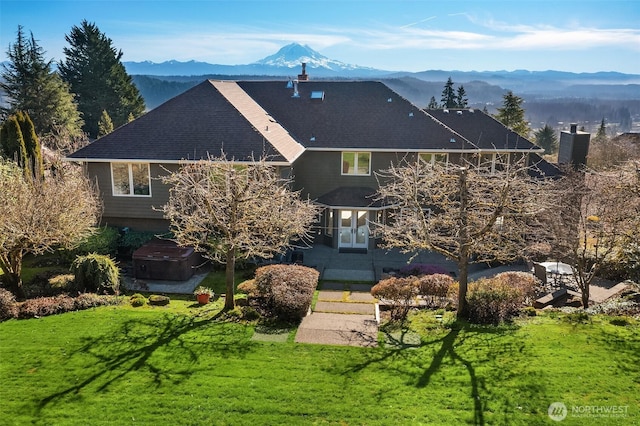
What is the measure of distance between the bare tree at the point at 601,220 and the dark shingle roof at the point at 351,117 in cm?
709

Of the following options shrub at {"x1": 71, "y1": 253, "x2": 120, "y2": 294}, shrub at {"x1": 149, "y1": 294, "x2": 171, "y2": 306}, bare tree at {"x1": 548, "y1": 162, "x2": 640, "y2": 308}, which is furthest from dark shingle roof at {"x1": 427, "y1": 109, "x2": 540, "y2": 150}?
shrub at {"x1": 71, "y1": 253, "x2": 120, "y2": 294}

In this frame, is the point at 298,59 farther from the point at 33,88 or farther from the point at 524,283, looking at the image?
Answer: the point at 524,283

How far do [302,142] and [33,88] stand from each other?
1107 inches

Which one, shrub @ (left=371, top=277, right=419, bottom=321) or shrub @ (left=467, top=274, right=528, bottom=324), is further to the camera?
shrub @ (left=371, top=277, right=419, bottom=321)

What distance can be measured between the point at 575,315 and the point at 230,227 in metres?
9.99

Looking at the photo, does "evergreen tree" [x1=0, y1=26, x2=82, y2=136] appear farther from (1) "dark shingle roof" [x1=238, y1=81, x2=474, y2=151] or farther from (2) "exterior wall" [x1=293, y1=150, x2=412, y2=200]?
(2) "exterior wall" [x1=293, y1=150, x2=412, y2=200]

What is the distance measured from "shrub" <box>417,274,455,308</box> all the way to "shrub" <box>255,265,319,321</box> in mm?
3464

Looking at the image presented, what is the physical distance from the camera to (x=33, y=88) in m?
38.7

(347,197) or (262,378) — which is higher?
(347,197)

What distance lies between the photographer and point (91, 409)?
8570mm

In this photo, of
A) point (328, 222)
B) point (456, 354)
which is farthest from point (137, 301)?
point (328, 222)

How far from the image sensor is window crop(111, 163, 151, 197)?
66.9ft

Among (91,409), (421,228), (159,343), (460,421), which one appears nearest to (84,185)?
(159,343)

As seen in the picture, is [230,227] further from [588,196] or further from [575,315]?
[588,196]
